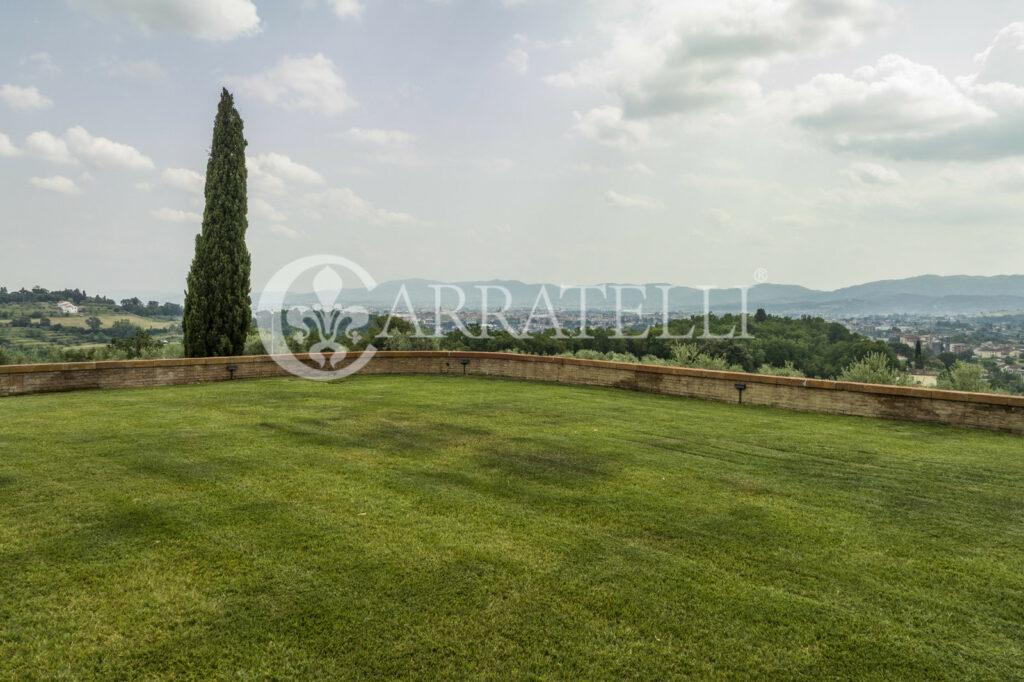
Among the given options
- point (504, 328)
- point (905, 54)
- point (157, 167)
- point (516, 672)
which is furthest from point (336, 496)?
point (157, 167)

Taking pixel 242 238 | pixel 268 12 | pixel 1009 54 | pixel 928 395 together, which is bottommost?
pixel 928 395

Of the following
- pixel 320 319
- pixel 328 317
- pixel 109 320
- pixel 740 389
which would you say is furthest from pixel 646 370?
pixel 109 320

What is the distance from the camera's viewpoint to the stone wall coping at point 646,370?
6926mm

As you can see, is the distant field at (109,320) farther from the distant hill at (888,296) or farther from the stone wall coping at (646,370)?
the stone wall coping at (646,370)

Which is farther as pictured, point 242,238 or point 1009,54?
point 242,238

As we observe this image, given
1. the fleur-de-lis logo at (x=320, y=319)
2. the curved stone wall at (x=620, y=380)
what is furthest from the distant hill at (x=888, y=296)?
the curved stone wall at (x=620, y=380)

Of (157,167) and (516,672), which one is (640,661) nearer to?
(516,672)

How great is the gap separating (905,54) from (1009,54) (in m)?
2.10

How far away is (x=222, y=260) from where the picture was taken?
13711mm

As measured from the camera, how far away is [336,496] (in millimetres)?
3977

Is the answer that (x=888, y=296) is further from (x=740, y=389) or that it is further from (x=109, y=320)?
(x=109, y=320)

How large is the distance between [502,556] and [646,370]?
753 cm

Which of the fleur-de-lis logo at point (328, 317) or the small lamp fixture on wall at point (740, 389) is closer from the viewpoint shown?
the small lamp fixture on wall at point (740, 389)

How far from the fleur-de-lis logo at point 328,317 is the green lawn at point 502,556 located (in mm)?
8583
